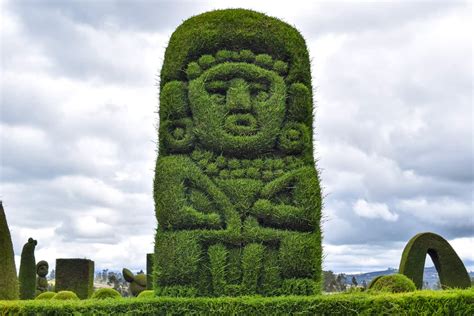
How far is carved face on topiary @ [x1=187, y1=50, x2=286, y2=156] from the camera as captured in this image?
31.9 ft

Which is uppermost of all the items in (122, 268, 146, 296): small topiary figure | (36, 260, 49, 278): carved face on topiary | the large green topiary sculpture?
the large green topiary sculpture

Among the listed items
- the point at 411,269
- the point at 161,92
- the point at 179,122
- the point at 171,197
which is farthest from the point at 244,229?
the point at 411,269

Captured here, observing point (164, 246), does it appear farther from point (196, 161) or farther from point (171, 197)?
point (196, 161)

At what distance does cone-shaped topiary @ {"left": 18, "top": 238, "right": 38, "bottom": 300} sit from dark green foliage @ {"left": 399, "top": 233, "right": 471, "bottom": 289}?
10.8 meters

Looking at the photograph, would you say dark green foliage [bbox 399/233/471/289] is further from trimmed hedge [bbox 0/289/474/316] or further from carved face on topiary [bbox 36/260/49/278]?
carved face on topiary [bbox 36/260/49/278]

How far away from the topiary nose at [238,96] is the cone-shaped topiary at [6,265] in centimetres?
485

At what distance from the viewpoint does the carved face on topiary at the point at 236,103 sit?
9734 millimetres

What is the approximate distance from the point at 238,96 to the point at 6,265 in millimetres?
5316

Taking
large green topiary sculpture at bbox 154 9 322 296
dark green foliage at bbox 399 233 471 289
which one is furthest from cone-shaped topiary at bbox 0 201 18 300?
dark green foliage at bbox 399 233 471 289

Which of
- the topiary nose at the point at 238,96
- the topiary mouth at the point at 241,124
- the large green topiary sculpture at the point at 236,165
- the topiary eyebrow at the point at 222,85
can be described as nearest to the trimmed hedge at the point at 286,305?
the large green topiary sculpture at the point at 236,165

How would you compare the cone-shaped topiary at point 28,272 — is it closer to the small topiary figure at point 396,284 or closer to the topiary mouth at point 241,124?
the topiary mouth at point 241,124

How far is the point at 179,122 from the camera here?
32.7 ft

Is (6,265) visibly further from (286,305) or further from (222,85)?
(286,305)

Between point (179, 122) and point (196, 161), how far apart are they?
770 millimetres
